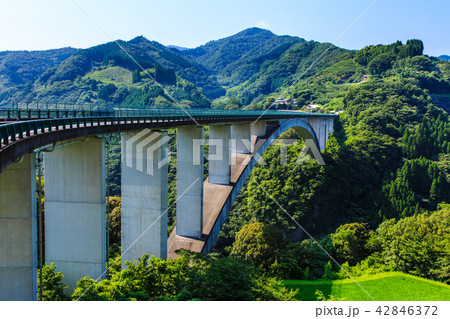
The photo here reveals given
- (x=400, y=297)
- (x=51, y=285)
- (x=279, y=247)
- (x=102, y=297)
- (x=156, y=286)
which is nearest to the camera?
(x=102, y=297)

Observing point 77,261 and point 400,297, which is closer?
point 77,261

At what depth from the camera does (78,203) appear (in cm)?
1454

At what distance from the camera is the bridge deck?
24.0 meters

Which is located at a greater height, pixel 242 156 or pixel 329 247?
pixel 242 156

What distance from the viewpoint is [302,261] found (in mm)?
24625

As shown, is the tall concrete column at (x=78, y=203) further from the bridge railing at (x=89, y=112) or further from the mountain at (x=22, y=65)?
the mountain at (x=22, y=65)

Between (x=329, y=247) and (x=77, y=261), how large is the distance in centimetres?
1864

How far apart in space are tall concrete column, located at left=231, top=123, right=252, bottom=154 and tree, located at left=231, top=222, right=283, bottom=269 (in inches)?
402

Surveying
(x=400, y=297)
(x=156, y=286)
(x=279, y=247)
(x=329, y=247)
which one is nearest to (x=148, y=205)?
(x=156, y=286)

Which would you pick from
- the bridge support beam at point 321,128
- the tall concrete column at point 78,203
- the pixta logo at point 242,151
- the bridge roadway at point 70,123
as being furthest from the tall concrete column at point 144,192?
the bridge support beam at point 321,128

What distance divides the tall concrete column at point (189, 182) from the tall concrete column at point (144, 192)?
4598 mm

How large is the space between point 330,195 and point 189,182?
24.4 meters

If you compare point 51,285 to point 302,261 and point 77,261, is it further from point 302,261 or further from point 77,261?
point 302,261

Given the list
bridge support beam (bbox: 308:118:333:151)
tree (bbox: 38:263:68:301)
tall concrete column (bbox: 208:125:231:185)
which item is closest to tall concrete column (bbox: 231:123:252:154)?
tall concrete column (bbox: 208:125:231:185)
